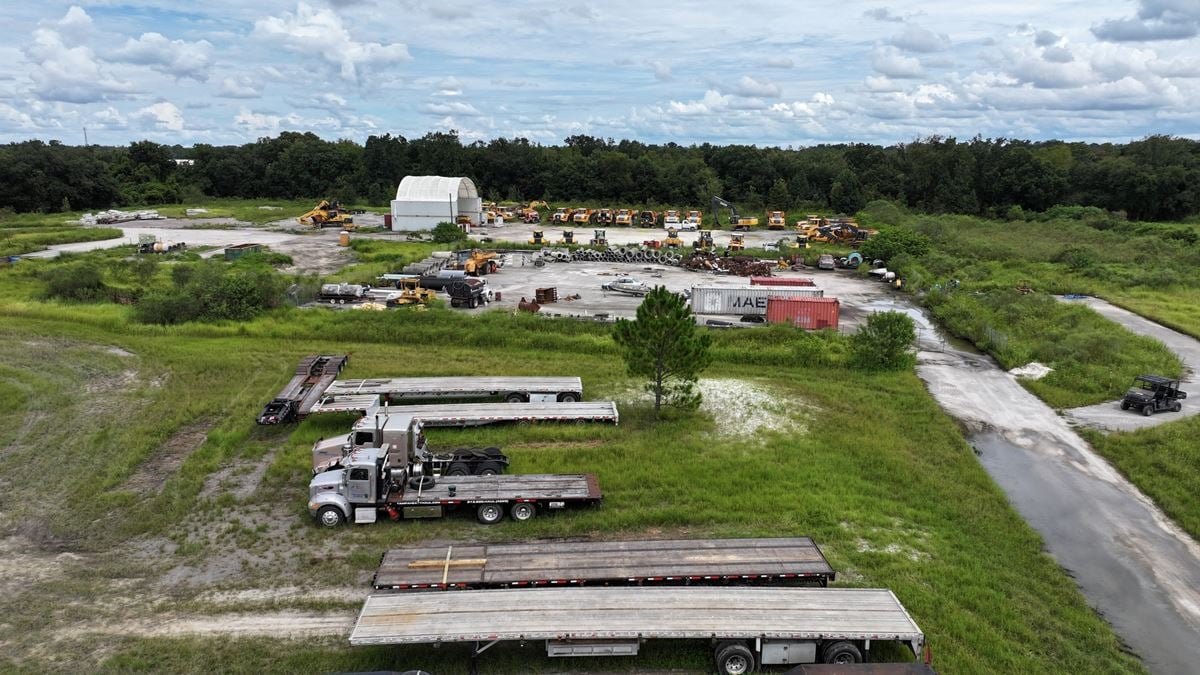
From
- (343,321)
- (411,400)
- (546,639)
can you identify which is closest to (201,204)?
(343,321)

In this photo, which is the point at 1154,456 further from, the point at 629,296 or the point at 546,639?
the point at 629,296

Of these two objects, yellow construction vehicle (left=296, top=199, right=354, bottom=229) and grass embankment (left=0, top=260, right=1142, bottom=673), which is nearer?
grass embankment (left=0, top=260, right=1142, bottom=673)

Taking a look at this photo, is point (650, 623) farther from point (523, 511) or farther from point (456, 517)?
point (456, 517)

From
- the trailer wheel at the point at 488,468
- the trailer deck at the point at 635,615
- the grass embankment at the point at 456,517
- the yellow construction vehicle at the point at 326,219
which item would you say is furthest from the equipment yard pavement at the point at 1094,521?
the yellow construction vehicle at the point at 326,219

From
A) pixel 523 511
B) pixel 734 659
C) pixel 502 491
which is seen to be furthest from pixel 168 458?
pixel 734 659

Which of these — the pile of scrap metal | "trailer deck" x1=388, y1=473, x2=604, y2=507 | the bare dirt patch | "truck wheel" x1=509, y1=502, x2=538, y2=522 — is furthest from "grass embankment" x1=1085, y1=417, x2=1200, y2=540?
the pile of scrap metal

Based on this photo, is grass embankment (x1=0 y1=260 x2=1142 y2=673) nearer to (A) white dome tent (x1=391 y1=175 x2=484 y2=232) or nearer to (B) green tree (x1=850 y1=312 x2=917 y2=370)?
(B) green tree (x1=850 y1=312 x2=917 y2=370)

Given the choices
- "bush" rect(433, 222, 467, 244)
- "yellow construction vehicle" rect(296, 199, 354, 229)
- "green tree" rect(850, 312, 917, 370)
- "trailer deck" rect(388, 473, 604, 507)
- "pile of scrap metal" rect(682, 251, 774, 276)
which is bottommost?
"trailer deck" rect(388, 473, 604, 507)

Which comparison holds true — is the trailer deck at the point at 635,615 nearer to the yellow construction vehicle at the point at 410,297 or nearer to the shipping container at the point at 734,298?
the shipping container at the point at 734,298
